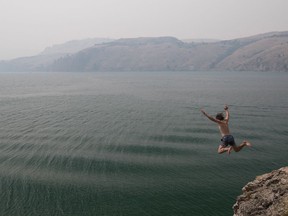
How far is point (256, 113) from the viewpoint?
8562cm

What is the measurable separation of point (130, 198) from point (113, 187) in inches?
143

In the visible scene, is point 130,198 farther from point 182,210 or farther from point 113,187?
point 182,210

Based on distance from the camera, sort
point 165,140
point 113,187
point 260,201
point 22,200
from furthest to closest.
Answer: point 165,140 → point 113,187 → point 22,200 → point 260,201

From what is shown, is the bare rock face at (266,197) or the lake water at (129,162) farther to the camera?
the lake water at (129,162)

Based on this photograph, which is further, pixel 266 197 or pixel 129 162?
pixel 129 162

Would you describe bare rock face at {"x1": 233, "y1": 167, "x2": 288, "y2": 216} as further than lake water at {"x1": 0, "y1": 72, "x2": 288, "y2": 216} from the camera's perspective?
No

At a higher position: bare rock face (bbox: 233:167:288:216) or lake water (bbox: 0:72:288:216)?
bare rock face (bbox: 233:167:288:216)

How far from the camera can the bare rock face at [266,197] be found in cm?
1843

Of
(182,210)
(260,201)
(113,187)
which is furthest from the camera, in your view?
(113,187)

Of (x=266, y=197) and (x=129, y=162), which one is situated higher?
(x=266, y=197)

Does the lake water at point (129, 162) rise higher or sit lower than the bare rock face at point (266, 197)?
lower

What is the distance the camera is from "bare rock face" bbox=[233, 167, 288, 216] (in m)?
18.4

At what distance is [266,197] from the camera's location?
19953 mm

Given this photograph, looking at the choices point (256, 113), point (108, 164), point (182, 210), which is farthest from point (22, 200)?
point (256, 113)
